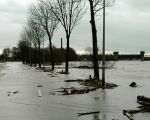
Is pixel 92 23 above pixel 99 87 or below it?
above

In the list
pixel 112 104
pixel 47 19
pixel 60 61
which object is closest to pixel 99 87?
pixel 112 104

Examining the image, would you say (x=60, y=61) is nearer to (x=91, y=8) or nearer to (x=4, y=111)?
(x=91, y=8)

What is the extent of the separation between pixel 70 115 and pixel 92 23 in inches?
668

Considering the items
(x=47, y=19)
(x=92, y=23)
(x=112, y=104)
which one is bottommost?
(x=112, y=104)

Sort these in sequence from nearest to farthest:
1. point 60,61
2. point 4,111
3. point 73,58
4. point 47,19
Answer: point 4,111 < point 47,19 < point 60,61 < point 73,58

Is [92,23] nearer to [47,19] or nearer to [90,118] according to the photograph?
[90,118]

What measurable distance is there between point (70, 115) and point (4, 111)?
234 cm

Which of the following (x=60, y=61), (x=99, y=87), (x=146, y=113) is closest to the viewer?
(x=146, y=113)

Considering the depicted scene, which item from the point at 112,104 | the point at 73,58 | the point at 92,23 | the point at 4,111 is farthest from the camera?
the point at 73,58

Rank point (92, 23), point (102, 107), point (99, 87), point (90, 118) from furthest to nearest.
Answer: point (92, 23)
point (99, 87)
point (102, 107)
point (90, 118)

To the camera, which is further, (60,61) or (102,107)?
(60,61)

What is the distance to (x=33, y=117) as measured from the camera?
1059cm

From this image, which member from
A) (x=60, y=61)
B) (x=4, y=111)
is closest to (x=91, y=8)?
(x=4, y=111)

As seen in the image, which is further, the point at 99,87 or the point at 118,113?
the point at 99,87
